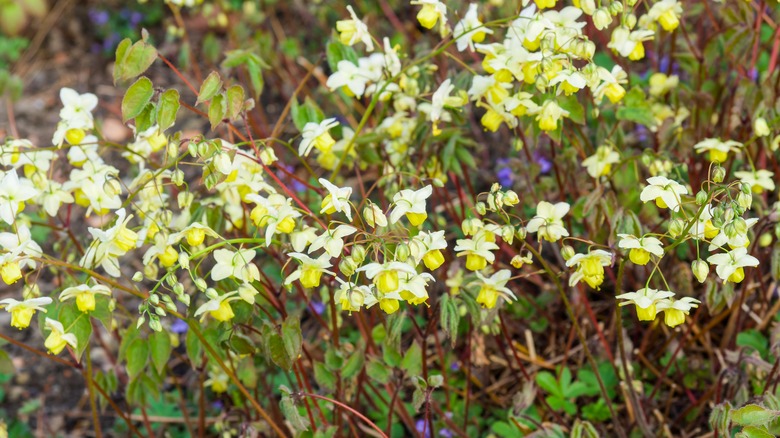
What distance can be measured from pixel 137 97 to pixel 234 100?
167 mm

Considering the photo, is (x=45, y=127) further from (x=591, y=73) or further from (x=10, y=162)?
(x=591, y=73)

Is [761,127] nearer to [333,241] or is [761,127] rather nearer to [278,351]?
[333,241]

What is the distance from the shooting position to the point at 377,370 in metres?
1.87

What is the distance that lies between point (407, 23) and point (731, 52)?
71.4 inches

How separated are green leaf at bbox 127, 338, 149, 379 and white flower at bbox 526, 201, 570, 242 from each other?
30.8 inches

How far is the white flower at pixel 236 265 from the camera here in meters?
1.58

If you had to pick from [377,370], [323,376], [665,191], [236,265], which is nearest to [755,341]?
[665,191]

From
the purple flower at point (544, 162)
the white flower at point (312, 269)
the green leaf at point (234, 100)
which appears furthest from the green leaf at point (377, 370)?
the purple flower at point (544, 162)

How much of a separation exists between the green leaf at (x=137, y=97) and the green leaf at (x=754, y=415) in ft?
3.71

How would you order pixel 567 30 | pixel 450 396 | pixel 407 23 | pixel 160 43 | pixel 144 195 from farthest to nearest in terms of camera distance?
pixel 160 43 → pixel 407 23 → pixel 450 396 → pixel 144 195 → pixel 567 30

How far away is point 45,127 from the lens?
12.7 feet

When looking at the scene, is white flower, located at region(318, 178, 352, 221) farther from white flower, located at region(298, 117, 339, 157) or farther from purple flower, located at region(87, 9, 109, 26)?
purple flower, located at region(87, 9, 109, 26)

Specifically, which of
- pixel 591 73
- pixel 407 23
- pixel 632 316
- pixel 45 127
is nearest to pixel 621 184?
pixel 591 73

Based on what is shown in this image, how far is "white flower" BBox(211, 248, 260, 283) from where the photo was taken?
1577mm
